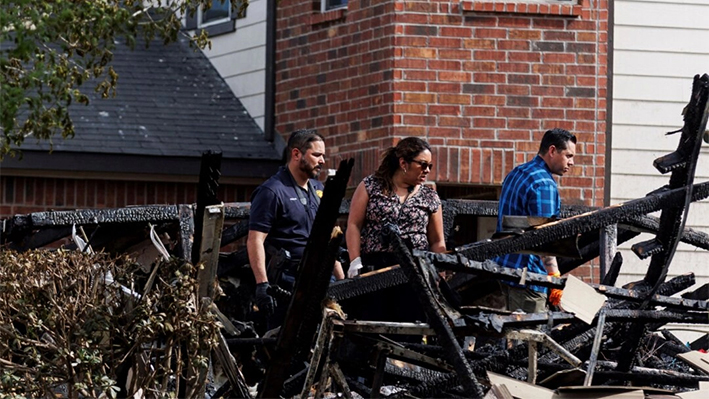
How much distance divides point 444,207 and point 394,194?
1303 millimetres

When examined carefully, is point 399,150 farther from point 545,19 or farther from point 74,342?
point 545,19

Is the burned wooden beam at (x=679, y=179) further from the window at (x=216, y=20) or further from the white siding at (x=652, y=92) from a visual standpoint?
the window at (x=216, y=20)

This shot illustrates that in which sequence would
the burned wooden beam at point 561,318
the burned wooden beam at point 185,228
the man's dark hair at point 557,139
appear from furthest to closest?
the burned wooden beam at point 185,228
the man's dark hair at point 557,139
the burned wooden beam at point 561,318

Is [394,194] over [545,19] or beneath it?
beneath

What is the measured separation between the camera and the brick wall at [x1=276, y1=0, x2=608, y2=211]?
11.5 m

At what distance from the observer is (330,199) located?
5629mm

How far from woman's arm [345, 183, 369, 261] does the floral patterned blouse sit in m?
0.03

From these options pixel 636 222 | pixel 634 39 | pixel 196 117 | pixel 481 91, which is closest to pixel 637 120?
pixel 634 39

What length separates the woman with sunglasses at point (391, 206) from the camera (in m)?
7.72

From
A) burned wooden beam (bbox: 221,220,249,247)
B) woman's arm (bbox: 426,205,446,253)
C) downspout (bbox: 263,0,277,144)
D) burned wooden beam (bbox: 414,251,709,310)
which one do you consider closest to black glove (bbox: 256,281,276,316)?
woman's arm (bbox: 426,205,446,253)

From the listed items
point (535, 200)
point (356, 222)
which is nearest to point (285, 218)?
point (356, 222)

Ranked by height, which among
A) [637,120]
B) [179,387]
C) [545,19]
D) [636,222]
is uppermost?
[545,19]

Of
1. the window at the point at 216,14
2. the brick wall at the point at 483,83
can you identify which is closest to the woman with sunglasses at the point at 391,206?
the brick wall at the point at 483,83

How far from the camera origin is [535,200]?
25.3 feet
